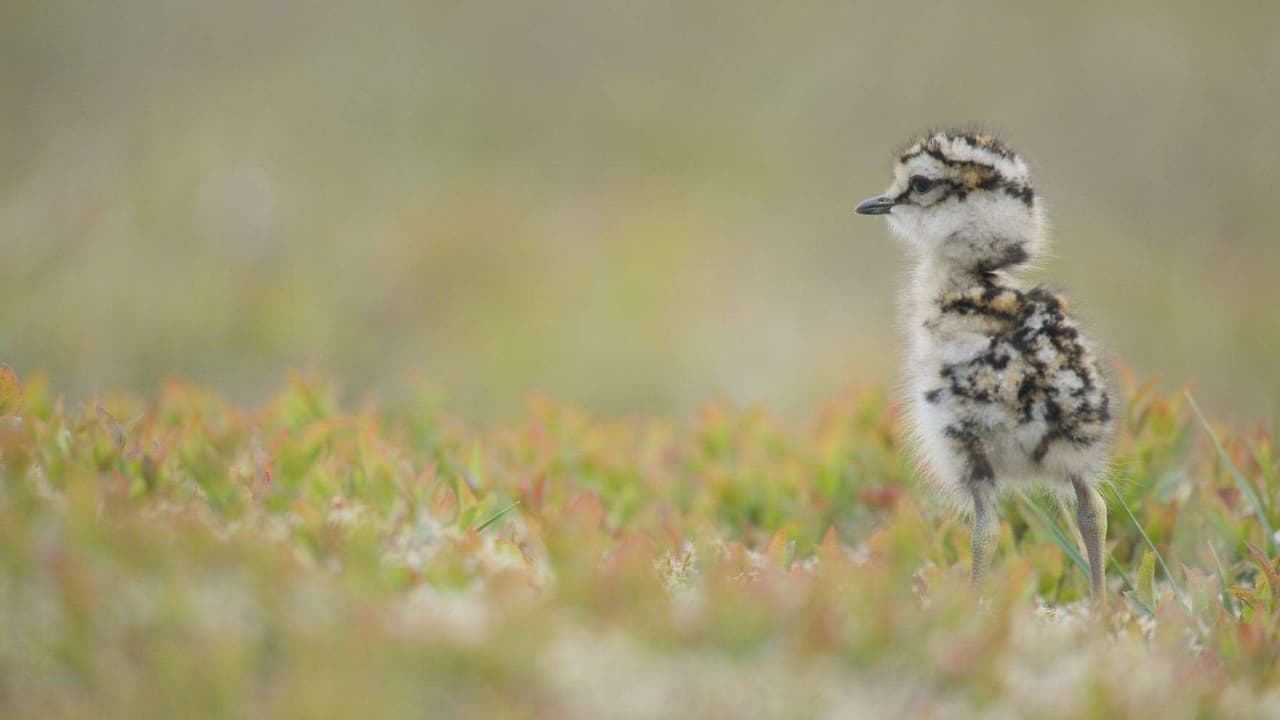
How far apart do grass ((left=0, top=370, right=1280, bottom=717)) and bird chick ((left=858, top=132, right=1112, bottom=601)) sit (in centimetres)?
28

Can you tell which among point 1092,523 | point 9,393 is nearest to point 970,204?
point 1092,523

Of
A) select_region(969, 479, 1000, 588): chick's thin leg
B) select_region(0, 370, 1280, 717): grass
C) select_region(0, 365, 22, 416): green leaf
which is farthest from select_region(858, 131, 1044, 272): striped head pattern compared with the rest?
select_region(0, 365, 22, 416): green leaf

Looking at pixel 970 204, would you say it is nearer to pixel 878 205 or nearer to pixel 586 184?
pixel 878 205

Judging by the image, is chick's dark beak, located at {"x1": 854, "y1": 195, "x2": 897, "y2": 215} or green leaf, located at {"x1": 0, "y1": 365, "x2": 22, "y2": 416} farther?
chick's dark beak, located at {"x1": 854, "y1": 195, "x2": 897, "y2": 215}

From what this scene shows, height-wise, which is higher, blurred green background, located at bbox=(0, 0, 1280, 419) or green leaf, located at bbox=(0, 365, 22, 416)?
blurred green background, located at bbox=(0, 0, 1280, 419)

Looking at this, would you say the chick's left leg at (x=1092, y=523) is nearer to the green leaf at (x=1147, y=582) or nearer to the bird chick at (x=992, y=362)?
the bird chick at (x=992, y=362)

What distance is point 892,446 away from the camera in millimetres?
5465

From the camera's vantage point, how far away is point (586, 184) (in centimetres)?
1220

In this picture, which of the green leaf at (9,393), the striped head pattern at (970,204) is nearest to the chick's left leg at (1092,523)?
the striped head pattern at (970,204)

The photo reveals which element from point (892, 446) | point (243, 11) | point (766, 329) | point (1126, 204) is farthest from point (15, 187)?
point (1126, 204)

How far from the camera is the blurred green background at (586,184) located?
9.91m

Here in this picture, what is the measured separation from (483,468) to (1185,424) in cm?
282

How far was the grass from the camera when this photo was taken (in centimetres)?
267

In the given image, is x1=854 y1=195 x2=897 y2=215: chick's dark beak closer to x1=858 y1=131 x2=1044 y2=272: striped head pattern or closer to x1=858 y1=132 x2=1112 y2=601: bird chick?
x1=858 y1=131 x2=1044 y2=272: striped head pattern
